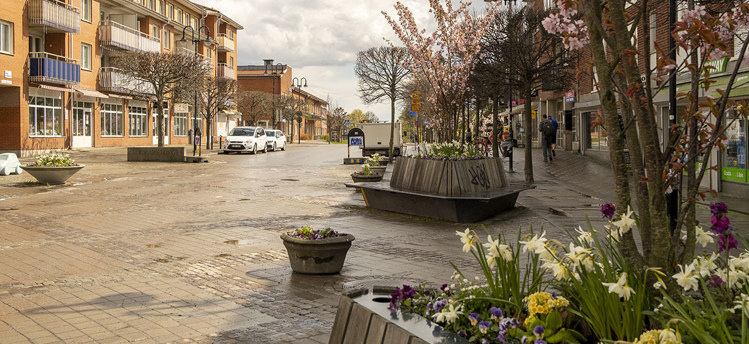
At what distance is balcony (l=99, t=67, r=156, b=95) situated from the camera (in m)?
39.6

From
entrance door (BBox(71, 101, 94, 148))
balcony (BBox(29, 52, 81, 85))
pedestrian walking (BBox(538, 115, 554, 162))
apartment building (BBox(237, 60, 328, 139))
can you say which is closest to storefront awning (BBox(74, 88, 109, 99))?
entrance door (BBox(71, 101, 94, 148))

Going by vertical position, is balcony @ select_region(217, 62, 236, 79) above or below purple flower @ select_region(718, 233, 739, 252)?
above

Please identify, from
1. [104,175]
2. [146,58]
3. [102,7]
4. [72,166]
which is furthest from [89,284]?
[102,7]

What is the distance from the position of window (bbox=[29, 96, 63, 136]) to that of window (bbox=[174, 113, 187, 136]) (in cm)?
1867

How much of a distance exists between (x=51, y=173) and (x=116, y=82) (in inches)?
997

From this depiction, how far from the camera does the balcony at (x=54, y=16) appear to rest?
3116cm

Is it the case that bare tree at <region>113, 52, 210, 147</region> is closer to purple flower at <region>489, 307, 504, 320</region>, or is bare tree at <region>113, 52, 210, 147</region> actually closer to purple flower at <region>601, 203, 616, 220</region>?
purple flower at <region>601, 203, 616, 220</region>

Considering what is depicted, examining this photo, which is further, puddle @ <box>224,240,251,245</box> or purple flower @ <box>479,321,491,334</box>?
puddle @ <box>224,240,251,245</box>

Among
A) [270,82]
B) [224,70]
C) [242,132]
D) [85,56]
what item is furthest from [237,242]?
[270,82]

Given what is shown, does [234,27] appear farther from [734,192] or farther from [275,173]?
[734,192]

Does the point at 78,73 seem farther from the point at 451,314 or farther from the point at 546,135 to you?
the point at 451,314

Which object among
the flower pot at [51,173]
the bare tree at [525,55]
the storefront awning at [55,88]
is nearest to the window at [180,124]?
the storefront awning at [55,88]

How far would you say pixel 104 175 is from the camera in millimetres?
20891

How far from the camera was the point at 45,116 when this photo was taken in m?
33.5
